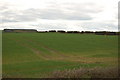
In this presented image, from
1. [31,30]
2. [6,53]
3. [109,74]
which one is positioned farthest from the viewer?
[31,30]

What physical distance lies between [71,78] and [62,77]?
526 millimetres

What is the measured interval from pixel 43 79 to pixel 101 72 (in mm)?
3493

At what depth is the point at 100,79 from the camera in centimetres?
1339

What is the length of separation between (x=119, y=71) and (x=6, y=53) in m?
26.7

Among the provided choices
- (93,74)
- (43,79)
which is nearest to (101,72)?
(93,74)

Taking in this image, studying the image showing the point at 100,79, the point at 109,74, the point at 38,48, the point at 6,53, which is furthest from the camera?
the point at 38,48

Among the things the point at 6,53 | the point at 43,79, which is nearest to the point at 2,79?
the point at 43,79

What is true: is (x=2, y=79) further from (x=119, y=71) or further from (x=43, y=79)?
(x=119, y=71)

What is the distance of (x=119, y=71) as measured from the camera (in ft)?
49.0

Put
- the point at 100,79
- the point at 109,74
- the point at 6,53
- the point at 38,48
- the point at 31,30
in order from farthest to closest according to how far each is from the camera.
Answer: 1. the point at 31,30
2. the point at 38,48
3. the point at 6,53
4. the point at 109,74
5. the point at 100,79

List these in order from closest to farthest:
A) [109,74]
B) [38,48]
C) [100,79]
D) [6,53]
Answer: [100,79], [109,74], [6,53], [38,48]

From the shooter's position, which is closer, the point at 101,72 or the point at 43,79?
the point at 43,79

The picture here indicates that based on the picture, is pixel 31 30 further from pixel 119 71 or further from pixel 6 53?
pixel 119 71

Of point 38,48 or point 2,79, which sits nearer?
point 2,79
